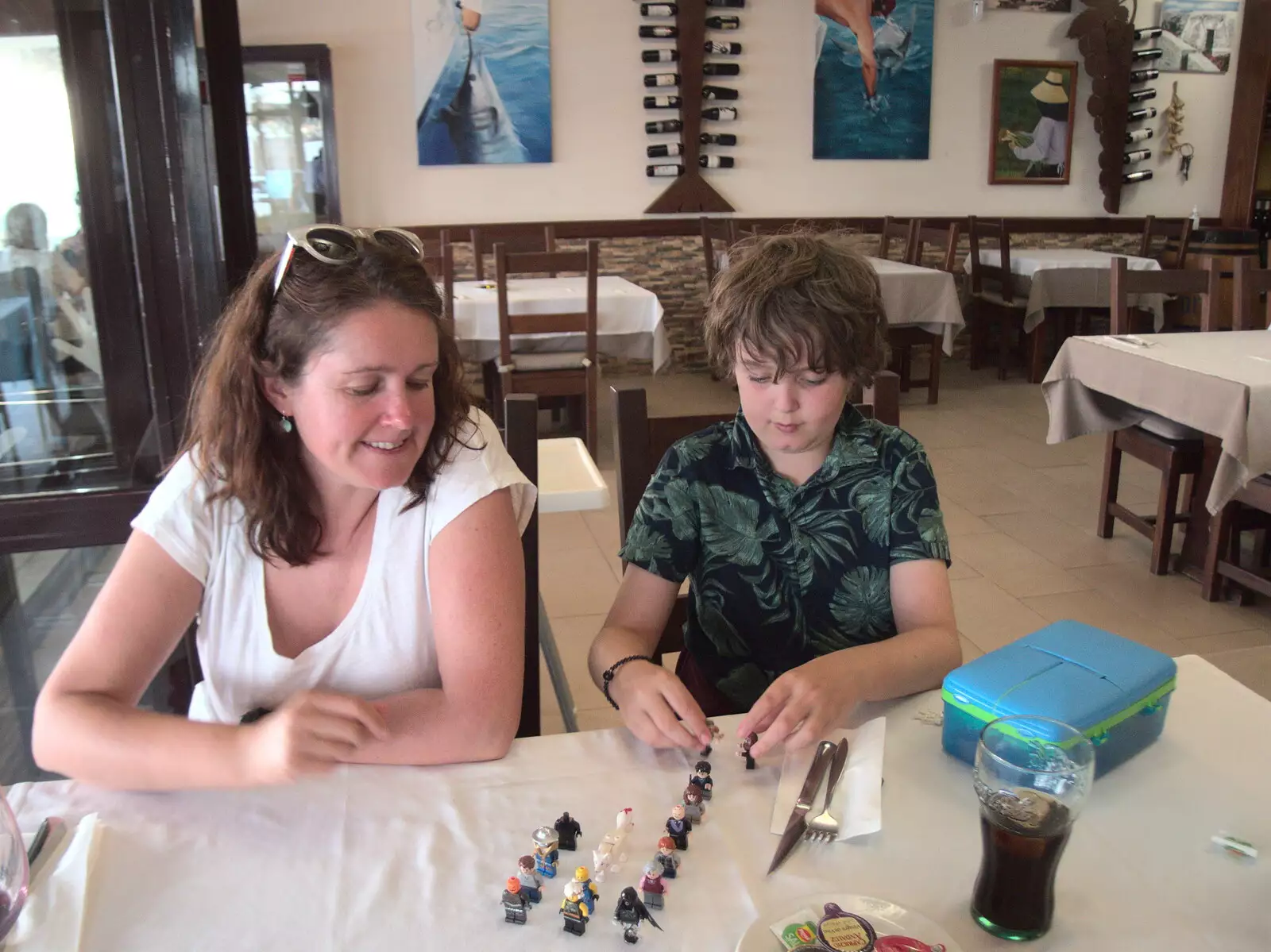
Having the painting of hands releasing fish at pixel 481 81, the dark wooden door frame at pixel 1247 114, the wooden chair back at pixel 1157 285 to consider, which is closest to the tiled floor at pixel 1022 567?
the wooden chair back at pixel 1157 285

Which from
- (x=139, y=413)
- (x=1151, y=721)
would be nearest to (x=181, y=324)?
(x=139, y=413)

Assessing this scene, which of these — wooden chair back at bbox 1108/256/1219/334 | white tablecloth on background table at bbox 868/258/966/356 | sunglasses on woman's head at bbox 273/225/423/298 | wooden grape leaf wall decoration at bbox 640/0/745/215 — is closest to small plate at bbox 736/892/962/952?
sunglasses on woman's head at bbox 273/225/423/298

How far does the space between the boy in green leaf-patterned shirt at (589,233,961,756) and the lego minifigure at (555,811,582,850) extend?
0.32 metres

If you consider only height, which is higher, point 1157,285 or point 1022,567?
point 1157,285

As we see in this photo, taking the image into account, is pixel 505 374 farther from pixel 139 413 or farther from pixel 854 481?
pixel 854 481

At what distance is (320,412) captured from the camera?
1090mm

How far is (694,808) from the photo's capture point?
0.89 m

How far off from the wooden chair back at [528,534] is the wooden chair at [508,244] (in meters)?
3.62

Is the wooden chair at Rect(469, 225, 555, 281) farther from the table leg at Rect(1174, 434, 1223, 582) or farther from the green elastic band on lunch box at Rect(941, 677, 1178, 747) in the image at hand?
the green elastic band on lunch box at Rect(941, 677, 1178, 747)

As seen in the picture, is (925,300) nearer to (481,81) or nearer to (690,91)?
(690,91)

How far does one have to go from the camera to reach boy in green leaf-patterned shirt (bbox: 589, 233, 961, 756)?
124cm

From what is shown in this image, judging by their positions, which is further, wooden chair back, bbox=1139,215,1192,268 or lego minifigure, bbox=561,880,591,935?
wooden chair back, bbox=1139,215,1192,268

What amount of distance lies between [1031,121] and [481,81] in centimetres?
367

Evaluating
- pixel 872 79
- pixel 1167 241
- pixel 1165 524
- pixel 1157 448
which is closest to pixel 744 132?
pixel 872 79
